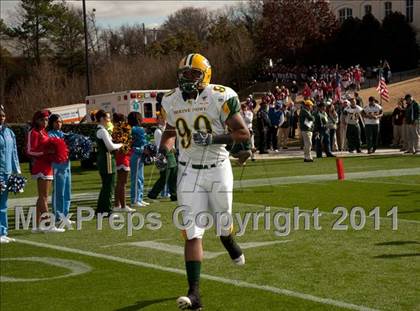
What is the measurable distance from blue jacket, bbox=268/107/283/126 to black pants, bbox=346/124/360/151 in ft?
9.46

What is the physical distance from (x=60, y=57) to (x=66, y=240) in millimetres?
64321

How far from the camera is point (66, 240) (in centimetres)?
1152

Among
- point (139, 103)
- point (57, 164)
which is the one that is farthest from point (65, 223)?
point (139, 103)

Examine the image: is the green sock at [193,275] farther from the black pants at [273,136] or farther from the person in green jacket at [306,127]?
the black pants at [273,136]

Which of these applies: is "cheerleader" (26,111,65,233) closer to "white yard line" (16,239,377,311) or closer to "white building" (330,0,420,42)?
"white yard line" (16,239,377,311)

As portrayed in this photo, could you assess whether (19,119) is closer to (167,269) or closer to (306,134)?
(306,134)

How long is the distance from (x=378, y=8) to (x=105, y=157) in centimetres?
5524

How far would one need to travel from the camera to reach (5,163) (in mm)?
11359

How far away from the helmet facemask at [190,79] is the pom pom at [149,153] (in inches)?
234

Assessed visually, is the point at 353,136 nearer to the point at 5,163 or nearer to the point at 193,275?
the point at 5,163

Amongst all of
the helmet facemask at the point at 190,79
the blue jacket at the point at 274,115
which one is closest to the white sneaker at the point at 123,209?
the helmet facemask at the point at 190,79

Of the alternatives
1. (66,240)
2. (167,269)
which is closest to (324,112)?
(66,240)

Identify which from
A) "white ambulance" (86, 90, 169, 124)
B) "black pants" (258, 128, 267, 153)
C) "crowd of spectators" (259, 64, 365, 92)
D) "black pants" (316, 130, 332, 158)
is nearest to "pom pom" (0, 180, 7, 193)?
"black pants" (316, 130, 332, 158)

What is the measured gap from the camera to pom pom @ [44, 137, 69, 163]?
12.2m
